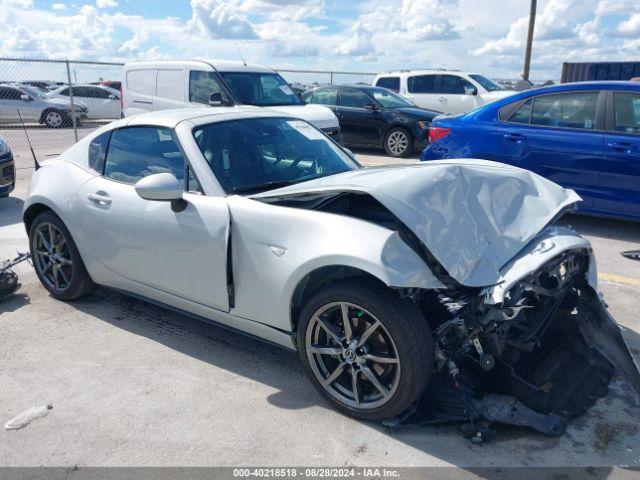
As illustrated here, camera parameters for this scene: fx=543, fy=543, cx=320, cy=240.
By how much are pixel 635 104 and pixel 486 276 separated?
4.38 m

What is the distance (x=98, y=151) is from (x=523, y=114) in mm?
4728

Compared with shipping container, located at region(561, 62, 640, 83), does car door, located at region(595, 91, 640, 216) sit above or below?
below

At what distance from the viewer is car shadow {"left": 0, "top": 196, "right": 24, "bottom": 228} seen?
270 inches

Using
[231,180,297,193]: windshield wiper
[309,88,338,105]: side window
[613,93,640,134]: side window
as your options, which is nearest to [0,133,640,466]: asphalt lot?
[231,180,297,193]: windshield wiper

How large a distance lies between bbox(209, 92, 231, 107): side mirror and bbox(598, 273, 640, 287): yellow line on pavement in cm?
625

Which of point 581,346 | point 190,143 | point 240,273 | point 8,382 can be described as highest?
point 190,143

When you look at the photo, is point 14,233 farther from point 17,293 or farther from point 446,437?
point 446,437

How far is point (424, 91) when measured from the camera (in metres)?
15.5

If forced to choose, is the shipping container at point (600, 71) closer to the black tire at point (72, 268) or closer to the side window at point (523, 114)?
the side window at point (523, 114)

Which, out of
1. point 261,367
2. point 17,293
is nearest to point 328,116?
point 17,293

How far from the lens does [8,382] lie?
3305 millimetres

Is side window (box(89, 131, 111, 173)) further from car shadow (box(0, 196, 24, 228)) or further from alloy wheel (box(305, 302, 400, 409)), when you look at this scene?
car shadow (box(0, 196, 24, 228))

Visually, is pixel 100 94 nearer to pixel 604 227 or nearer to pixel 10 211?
pixel 10 211

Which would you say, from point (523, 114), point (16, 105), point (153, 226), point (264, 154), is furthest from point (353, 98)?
point (16, 105)
